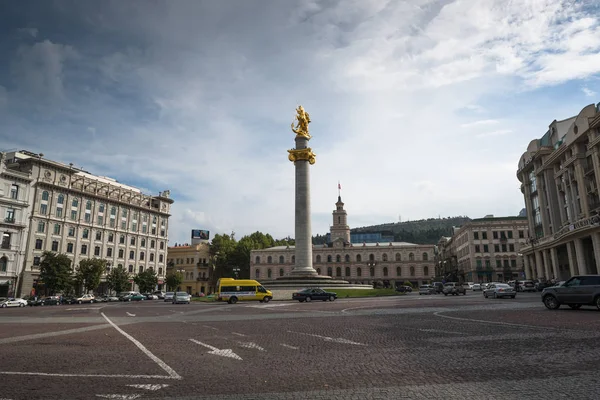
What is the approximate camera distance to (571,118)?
5869 centimetres

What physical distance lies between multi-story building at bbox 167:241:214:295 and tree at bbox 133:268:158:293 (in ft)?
72.2

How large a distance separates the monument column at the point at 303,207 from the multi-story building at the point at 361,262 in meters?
56.3

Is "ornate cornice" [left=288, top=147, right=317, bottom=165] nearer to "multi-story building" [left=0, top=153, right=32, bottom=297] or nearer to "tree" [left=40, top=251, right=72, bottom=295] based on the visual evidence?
"tree" [left=40, top=251, right=72, bottom=295]

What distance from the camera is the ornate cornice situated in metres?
57.8

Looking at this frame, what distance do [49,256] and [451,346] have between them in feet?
218

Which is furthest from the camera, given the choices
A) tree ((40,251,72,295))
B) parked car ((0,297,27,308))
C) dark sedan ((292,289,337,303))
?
tree ((40,251,72,295))

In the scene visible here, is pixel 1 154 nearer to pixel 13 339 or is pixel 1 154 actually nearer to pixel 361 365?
pixel 13 339

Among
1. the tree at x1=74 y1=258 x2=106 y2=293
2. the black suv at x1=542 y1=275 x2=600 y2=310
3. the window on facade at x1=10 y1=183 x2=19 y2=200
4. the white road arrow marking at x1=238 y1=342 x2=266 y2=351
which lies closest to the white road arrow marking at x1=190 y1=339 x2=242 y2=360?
the white road arrow marking at x1=238 y1=342 x2=266 y2=351

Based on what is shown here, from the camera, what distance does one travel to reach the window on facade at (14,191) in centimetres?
6351

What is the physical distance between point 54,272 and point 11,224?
9.97m

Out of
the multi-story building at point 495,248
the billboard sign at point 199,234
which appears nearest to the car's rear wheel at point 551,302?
the multi-story building at point 495,248

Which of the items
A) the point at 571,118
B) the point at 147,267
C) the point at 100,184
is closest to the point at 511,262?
the point at 571,118

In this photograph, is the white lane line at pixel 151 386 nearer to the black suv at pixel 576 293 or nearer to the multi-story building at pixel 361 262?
the black suv at pixel 576 293

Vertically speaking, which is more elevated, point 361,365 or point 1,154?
point 1,154
